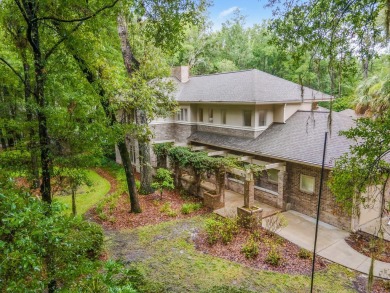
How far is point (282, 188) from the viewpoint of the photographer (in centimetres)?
1223

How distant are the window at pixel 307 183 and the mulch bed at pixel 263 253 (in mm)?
3120

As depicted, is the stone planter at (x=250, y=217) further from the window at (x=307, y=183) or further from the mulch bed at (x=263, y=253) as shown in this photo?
the window at (x=307, y=183)

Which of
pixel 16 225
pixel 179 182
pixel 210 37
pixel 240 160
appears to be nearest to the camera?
pixel 16 225

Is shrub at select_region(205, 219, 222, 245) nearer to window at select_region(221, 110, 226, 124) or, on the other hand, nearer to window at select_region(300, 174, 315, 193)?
window at select_region(300, 174, 315, 193)

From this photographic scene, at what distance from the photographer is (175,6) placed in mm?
5508

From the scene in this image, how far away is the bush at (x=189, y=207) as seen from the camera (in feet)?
40.8

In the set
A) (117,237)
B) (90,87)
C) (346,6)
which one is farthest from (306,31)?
(117,237)

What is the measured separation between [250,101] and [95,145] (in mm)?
9114

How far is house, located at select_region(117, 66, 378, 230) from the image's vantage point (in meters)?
11.4

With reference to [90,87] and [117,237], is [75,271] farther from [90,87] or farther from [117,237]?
[117,237]

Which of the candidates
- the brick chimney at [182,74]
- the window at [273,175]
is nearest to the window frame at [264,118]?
the window at [273,175]

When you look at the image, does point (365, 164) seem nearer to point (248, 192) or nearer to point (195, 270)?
point (195, 270)

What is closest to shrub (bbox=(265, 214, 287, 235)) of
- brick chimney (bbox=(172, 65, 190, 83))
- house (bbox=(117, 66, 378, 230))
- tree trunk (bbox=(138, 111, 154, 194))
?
house (bbox=(117, 66, 378, 230))

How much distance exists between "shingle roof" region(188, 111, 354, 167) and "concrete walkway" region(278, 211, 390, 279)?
2.70m
